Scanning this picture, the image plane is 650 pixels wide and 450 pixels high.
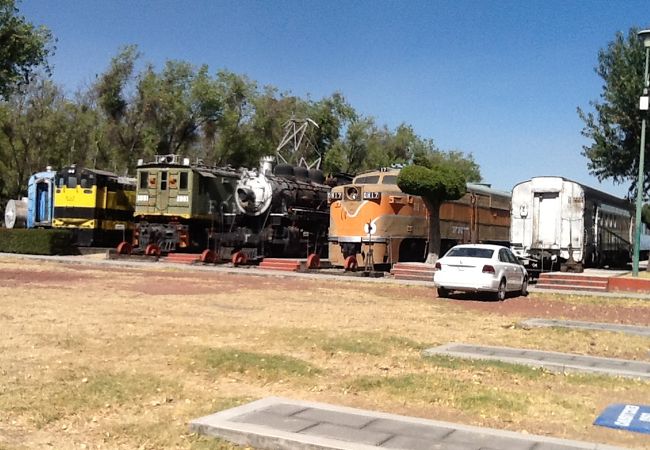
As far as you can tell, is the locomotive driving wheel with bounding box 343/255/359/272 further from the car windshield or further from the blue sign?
the blue sign

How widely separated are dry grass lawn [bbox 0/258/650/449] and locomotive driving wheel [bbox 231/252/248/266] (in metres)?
13.2

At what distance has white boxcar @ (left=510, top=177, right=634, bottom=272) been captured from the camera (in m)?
26.0

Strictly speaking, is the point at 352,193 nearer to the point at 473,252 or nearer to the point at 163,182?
the point at 473,252

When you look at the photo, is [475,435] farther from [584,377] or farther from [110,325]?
[110,325]

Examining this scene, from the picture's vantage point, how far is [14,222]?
39750 millimetres

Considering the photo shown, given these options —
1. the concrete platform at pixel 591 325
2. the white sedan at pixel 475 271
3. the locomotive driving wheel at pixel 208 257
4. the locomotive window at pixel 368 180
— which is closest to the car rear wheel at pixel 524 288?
the white sedan at pixel 475 271

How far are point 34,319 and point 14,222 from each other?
29942 millimetres

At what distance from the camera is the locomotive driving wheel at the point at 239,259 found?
30.1 m

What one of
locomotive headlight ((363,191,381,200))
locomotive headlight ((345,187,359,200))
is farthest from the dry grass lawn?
locomotive headlight ((345,187,359,200))

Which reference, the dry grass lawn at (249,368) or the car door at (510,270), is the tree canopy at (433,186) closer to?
the car door at (510,270)

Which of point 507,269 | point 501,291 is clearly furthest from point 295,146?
point 501,291

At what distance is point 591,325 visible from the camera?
14.2 m

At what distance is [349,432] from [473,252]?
14124mm

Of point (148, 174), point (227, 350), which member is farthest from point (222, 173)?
point (227, 350)
